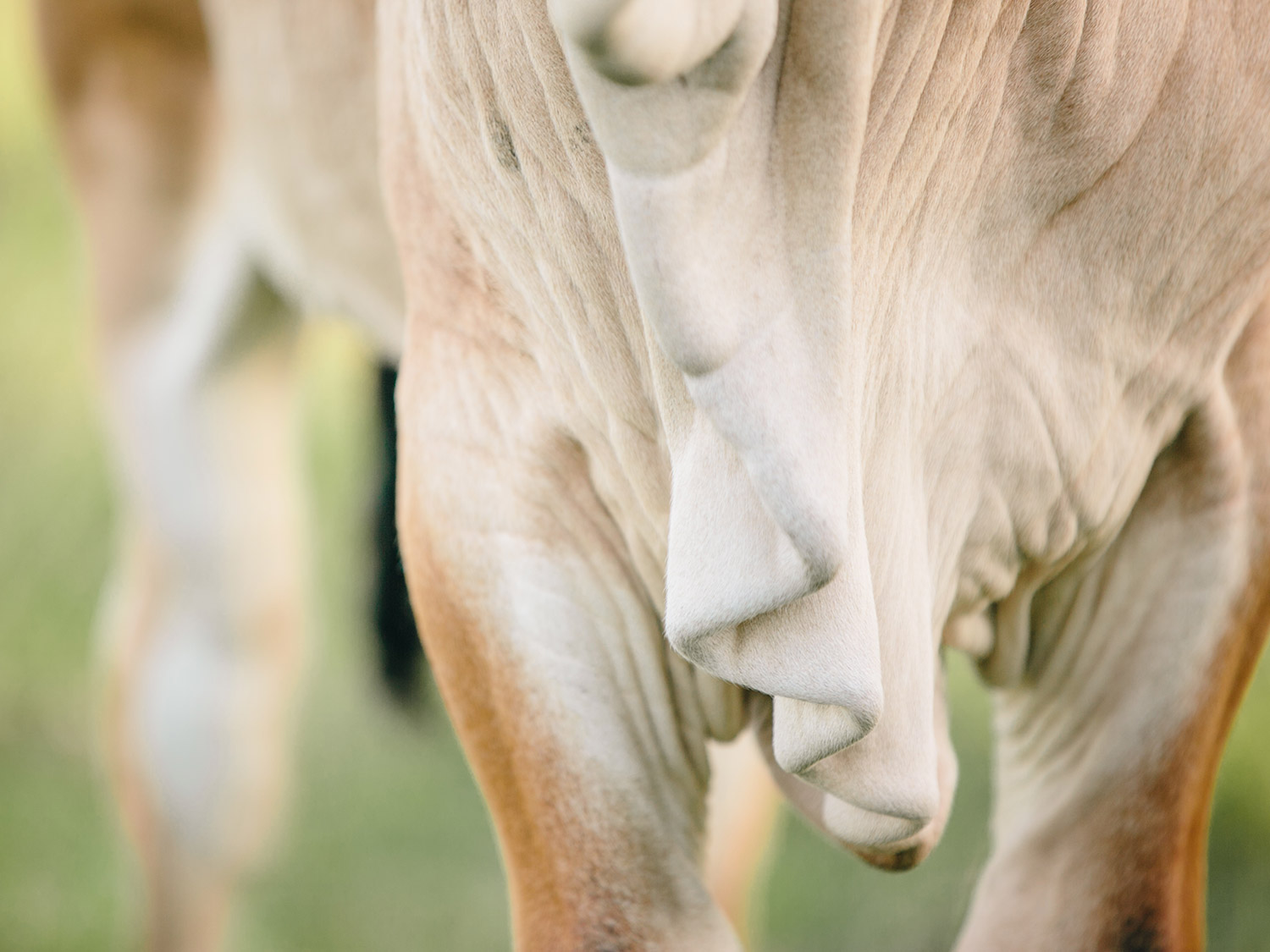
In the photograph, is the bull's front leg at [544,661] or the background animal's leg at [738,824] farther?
the background animal's leg at [738,824]

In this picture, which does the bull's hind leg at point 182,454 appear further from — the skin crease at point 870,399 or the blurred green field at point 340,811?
the skin crease at point 870,399

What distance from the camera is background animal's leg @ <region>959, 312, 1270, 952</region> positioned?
844 mm

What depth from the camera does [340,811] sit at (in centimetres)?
251

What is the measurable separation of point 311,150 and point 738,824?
0.83 metres

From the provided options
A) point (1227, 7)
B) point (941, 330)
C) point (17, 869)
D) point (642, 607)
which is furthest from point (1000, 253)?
point (17, 869)

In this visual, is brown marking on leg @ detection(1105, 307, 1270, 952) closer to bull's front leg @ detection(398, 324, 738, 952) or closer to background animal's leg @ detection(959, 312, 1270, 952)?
background animal's leg @ detection(959, 312, 1270, 952)

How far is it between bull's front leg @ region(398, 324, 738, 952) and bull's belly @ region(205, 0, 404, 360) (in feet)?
1.45

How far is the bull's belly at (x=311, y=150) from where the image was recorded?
122 centimetres

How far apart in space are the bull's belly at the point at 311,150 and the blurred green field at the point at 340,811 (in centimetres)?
45

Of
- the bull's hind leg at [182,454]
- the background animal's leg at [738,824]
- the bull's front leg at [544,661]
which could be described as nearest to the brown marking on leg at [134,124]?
the bull's hind leg at [182,454]

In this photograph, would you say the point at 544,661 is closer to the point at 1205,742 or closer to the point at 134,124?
the point at 1205,742

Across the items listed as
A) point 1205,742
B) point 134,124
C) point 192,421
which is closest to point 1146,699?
point 1205,742

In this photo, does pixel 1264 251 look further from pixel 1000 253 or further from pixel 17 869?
pixel 17 869

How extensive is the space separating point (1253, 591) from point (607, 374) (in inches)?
15.5
